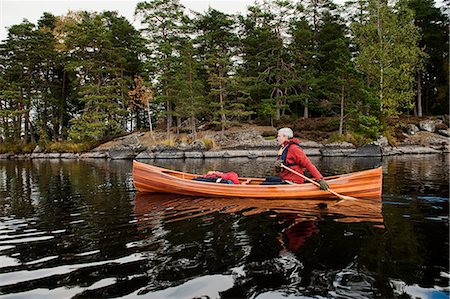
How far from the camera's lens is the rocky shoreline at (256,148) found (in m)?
23.8

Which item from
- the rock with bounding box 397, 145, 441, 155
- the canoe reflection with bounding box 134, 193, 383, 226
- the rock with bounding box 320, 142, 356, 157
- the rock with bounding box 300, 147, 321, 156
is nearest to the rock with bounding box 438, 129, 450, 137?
the rock with bounding box 397, 145, 441, 155

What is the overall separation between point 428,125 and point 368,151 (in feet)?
28.3

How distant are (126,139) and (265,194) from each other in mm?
27386

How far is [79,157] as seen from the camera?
29.5 m

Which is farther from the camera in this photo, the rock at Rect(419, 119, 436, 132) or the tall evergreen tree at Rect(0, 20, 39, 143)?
the tall evergreen tree at Rect(0, 20, 39, 143)

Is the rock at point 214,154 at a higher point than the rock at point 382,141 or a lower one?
lower

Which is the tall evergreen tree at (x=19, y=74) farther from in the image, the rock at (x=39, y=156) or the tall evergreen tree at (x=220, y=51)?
the tall evergreen tree at (x=220, y=51)

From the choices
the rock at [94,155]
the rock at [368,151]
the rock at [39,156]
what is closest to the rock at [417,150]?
the rock at [368,151]

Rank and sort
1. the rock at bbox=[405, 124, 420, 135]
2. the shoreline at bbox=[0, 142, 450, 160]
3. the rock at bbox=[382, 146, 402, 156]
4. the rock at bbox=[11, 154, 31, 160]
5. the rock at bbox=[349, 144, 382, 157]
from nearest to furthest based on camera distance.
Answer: the rock at bbox=[349, 144, 382, 157] → the rock at bbox=[382, 146, 402, 156] → the shoreline at bbox=[0, 142, 450, 160] → the rock at bbox=[405, 124, 420, 135] → the rock at bbox=[11, 154, 31, 160]

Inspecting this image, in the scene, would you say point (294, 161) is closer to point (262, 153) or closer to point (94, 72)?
point (262, 153)

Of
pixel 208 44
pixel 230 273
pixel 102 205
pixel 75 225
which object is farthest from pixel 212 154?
pixel 230 273

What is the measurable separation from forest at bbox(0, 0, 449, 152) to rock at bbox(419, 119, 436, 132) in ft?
6.43

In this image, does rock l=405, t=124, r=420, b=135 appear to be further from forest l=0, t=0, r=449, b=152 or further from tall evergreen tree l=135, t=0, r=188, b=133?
tall evergreen tree l=135, t=0, r=188, b=133

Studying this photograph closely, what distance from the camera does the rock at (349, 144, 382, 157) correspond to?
22.9m
